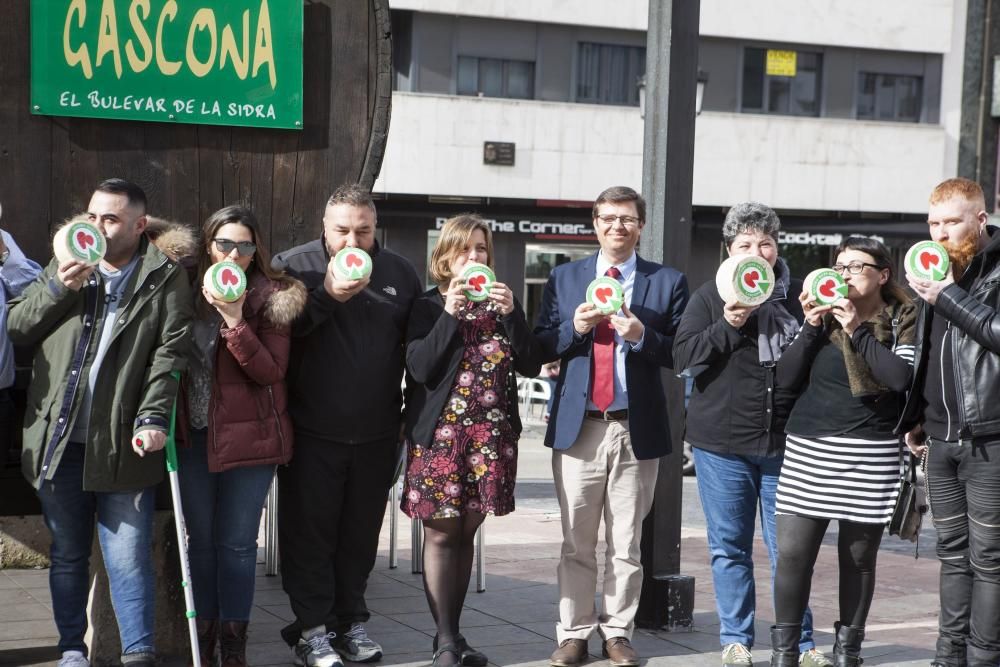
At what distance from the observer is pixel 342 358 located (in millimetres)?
4867

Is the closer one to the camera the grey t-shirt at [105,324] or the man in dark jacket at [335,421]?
the grey t-shirt at [105,324]

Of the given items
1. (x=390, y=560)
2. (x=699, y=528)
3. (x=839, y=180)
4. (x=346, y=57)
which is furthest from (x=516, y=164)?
(x=346, y=57)

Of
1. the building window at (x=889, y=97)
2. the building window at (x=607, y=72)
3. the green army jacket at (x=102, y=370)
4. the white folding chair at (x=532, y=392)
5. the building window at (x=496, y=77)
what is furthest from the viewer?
the building window at (x=889, y=97)

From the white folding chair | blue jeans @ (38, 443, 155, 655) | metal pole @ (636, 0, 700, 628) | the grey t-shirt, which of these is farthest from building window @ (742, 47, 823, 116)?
blue jeans @ (38, 443, 155, 655)

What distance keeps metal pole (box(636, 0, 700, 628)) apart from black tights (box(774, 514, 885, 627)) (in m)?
0.91

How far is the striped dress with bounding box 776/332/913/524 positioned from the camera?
471 cm

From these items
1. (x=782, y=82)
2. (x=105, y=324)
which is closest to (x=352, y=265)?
(x=105, y=324)

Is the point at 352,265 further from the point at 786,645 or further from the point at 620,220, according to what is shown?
the point at 786,645

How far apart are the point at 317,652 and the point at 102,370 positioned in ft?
4.58

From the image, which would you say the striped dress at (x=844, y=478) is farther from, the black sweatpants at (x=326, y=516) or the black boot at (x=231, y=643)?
the black boot at (x=231, y=643)

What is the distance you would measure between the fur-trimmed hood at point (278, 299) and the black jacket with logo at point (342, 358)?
0.12 metres

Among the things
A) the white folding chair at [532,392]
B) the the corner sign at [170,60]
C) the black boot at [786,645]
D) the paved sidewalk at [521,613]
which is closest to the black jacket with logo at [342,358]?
the the corner sign at [170,60]

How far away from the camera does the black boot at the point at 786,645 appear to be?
4.79m

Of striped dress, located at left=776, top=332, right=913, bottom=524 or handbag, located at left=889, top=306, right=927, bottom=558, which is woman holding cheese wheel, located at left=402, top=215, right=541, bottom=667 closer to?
striped dress, located at left=776, top=332, right=913, bottom=524
